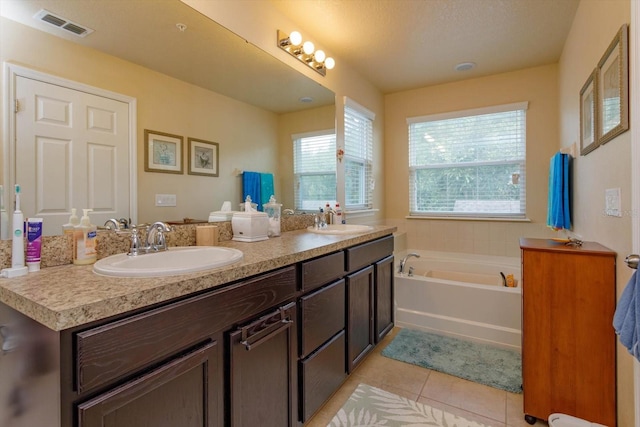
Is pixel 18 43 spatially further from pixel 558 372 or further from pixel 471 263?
pixel 471 263

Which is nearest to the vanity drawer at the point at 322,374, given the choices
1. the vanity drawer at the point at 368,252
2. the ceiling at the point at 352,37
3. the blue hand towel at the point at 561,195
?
the vanity drawer at the point at 368,252

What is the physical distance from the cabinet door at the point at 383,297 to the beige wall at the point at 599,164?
1237mm

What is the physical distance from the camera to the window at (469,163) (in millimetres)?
3234

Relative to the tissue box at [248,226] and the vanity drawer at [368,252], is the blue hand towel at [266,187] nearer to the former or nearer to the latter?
the tissue box at [248,226]


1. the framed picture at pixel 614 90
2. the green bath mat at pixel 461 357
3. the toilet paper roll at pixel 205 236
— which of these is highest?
the framed picture at pixel 614 90

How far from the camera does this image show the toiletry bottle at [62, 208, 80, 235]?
1129 mm

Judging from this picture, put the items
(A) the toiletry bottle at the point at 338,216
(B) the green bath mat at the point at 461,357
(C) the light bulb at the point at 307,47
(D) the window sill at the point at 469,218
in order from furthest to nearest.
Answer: (D) the window sill at the point at 469,218 < (A) the toiletry bottle at the point at 338,216 < (C) the light bulb at the point at 307,47 < (B) the green bath mat at the point at 461,357

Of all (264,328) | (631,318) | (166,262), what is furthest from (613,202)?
(166,262)

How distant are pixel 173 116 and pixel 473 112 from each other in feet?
9.89

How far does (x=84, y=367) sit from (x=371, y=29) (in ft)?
8.59

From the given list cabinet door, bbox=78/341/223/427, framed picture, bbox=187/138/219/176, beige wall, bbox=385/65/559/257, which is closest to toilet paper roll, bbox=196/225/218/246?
framed picture, bbox=187/138/219/176

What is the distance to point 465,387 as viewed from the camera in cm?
198

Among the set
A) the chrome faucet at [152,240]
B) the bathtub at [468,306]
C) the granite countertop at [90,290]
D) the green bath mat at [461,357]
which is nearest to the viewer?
the granite countertop at [90,290]

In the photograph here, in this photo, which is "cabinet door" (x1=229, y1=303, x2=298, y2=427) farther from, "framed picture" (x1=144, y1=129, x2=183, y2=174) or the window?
the window
